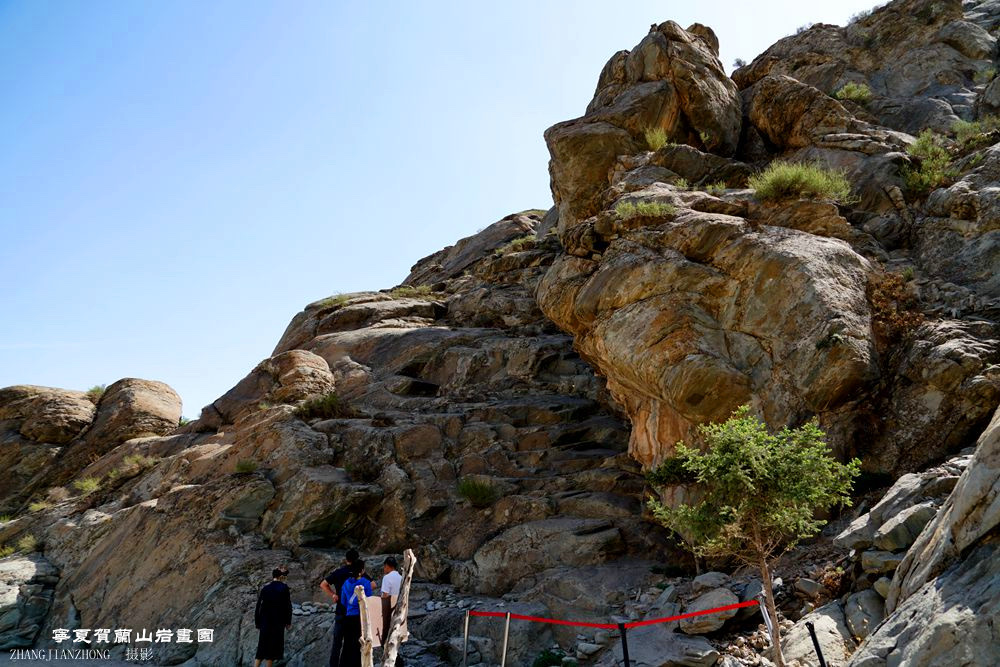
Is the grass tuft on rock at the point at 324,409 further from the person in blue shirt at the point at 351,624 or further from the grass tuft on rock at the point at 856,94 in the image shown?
the grass tuft on rock at the point at 856,94

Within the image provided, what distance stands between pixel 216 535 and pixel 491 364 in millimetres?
9206

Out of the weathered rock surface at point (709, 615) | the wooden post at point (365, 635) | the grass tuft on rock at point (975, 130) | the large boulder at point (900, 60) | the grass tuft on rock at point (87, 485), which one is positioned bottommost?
the weathered rock surface at point (709, 615)

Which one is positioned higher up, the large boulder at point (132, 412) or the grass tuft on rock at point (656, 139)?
the grass tuft on rock at point (656, 139)

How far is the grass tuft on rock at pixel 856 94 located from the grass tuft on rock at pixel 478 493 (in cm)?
1904

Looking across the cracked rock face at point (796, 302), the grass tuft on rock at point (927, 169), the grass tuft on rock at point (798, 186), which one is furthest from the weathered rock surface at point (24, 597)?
the grass tuft on rock at point (927, 169)

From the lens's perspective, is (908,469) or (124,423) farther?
(124,423)

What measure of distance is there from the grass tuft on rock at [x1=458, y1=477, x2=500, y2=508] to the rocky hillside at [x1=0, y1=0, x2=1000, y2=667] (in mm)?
64

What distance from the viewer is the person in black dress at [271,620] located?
9.40m

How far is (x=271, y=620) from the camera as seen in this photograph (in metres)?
9.44

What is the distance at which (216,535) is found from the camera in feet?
45.4

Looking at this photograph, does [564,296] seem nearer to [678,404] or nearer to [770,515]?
[678,404]

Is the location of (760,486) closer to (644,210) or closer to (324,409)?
(644,210)

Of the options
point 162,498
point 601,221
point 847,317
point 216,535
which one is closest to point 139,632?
point 216,535

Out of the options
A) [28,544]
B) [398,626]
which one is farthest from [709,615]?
[28,544]
